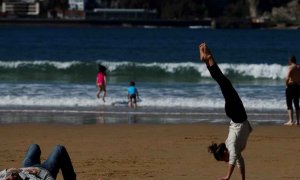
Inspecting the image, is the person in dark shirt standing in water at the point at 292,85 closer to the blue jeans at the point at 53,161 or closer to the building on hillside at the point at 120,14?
the blue jeans at the point at 53,161

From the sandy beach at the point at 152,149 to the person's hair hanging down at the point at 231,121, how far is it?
2.25ft

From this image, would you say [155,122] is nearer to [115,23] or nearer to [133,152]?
[133,152]

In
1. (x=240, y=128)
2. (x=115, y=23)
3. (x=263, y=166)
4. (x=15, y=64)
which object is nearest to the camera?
(x=240, y=128)

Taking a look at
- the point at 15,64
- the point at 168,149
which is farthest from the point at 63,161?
the point at 15,64

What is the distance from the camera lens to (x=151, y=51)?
58.2 metres

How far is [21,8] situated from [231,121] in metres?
143

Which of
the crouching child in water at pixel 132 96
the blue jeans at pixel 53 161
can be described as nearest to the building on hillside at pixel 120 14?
the crouching child in water at pixel 132 96

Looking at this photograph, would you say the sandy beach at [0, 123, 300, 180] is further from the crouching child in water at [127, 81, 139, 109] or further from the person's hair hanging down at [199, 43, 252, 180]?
the crouching child in water at [127, 81, 139, 109]

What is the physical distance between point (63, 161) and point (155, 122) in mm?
8232

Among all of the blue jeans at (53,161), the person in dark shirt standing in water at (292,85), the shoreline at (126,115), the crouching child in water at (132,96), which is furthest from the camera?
the crouching child in water at (132,96)

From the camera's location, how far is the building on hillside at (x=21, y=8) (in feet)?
480

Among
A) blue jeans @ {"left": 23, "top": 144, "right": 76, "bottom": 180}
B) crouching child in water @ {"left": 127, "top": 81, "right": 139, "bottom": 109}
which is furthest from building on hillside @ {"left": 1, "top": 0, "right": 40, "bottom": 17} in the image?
blue jeans @ {"left": 23, "top": 144, "right": 76, "bottom": 180}

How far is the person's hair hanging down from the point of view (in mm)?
8758

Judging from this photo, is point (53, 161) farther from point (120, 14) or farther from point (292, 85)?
point (120, 14)
